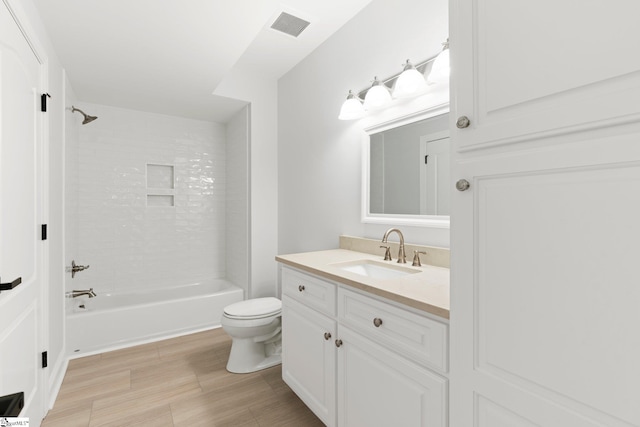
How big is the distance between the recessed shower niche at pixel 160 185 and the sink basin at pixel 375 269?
2646 millimetres

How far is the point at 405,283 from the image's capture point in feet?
3.97

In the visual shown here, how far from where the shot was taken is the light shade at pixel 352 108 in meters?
2.04

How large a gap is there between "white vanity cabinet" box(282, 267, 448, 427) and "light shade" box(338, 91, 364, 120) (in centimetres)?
111

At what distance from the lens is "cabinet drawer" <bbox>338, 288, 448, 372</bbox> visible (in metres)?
0.95

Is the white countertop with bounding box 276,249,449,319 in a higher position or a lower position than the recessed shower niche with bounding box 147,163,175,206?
lower

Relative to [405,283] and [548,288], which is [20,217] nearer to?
[405,283]

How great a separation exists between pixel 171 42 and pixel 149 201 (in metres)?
2.01

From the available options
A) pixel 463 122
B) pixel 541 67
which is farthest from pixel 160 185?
pixel 541 67

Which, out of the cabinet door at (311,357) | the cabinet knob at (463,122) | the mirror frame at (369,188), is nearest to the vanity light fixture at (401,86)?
the mirror frame at (369,188)

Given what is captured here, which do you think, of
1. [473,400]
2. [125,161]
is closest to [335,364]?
[473,400]

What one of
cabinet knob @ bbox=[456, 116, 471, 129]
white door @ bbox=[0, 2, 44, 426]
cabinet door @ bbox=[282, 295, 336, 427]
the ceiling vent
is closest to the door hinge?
white door @ bbox=[0, 2, 44, 426]

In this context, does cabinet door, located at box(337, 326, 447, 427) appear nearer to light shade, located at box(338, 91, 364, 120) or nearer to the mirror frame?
the mirror frame

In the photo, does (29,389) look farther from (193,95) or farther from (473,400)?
(193,95)

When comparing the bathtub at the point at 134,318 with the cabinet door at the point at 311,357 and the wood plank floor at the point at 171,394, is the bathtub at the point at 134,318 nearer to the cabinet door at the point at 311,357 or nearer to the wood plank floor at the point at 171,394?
the wood plank floor at the point at 171,394
